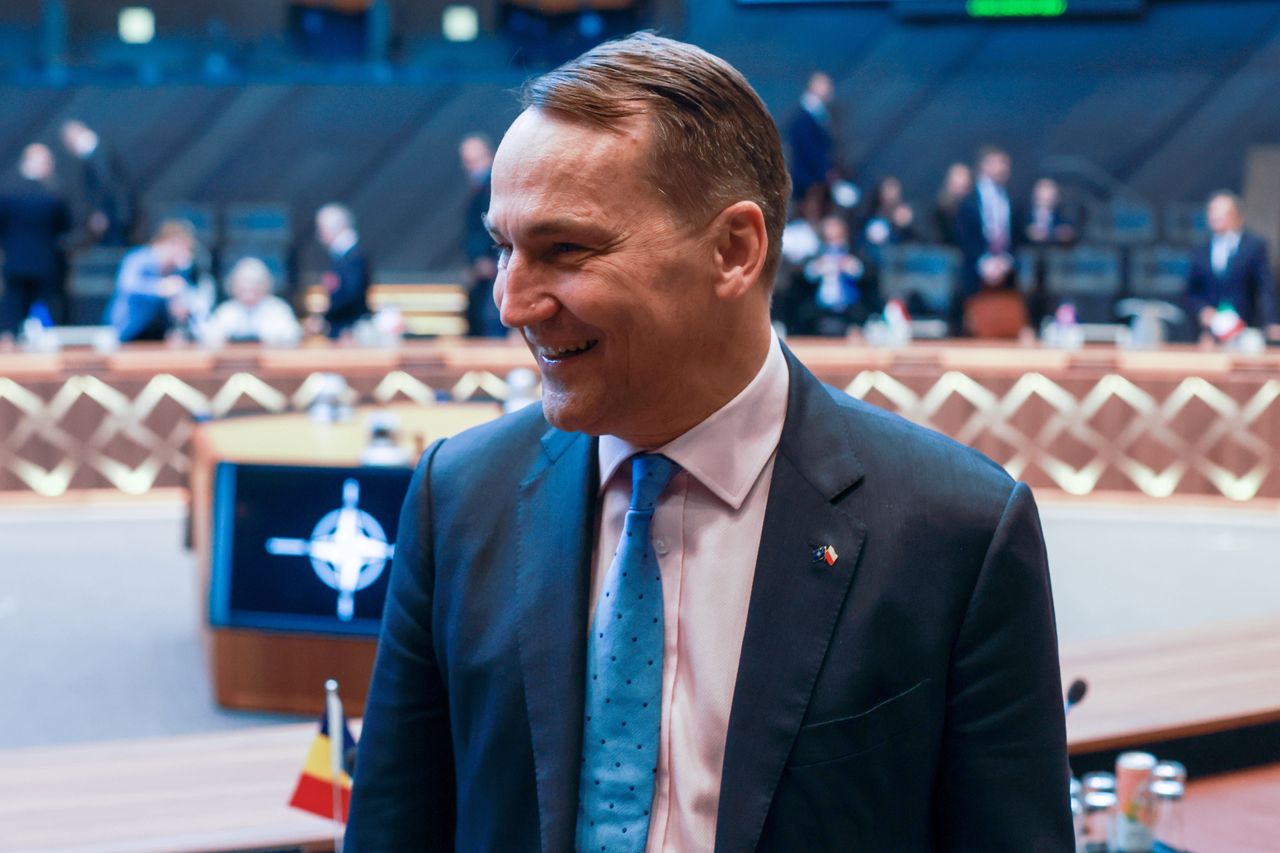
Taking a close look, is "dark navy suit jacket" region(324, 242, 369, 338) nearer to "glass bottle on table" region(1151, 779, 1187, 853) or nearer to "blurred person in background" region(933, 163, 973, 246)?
"blurred person in background" region(933, 163, 973, 246)

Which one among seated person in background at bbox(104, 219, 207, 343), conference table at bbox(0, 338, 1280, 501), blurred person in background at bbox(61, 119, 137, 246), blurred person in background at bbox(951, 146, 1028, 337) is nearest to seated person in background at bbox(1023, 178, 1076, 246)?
blurred person in background at bbox(951, 146, 1028, 337)

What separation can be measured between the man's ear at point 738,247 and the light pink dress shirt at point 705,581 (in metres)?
0.14

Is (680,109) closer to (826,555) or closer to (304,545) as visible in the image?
(826,555)

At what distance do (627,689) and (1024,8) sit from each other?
14.3 m

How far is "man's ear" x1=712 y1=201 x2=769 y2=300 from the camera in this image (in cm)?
138

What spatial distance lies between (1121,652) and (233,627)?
3.12 metres

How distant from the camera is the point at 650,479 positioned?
149cm

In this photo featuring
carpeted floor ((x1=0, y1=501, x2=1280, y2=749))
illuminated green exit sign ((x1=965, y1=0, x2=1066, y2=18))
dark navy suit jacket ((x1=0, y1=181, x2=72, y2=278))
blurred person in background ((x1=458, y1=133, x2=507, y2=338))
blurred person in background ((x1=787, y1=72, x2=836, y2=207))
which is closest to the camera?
carpeted floor ((x1=0, y1=501, x2=1280, y2=749))

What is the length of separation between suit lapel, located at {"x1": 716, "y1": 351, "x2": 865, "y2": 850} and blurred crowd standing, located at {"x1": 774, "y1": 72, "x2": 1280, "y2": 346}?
913 centimetres

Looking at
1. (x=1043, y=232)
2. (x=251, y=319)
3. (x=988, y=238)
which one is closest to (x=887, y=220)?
(x=988, y=238)

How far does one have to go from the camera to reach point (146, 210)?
49.1 ft

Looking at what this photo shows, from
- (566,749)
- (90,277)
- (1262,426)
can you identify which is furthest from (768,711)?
(90,277)

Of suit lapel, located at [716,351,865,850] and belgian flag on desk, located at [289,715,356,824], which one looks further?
belgian flag on desk, located at [289,715,356,824]

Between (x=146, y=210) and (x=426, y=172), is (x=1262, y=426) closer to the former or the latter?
(x=426, y=172)
